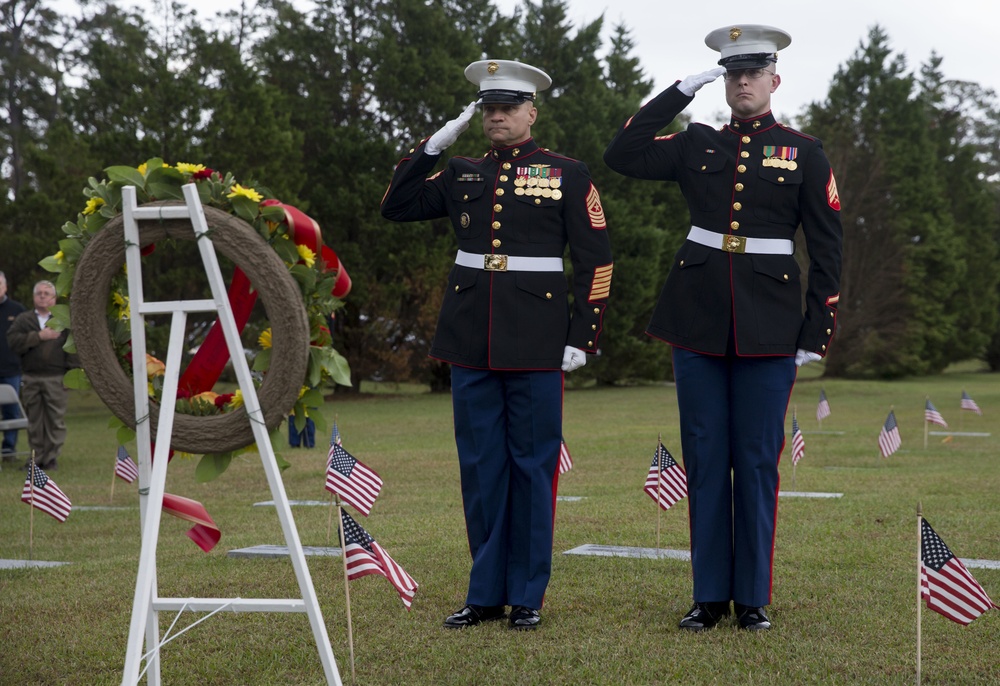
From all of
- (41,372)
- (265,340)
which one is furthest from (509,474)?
(41,372)

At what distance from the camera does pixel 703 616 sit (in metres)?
4.75

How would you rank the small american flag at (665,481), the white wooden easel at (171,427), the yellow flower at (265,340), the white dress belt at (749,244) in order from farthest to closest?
the small american flag at (665,481) → the white dress belt at (749,244) → the yellow flower at (265,340) → the white wooden easel at (171,427)

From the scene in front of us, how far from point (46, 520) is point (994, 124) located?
2379 inches

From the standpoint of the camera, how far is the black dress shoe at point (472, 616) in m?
4.80

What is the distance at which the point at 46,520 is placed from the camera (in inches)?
345

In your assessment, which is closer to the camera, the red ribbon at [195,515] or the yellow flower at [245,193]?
the yellow flower at [245,193]

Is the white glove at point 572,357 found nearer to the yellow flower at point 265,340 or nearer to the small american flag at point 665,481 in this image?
the yellow flower at point 265,340

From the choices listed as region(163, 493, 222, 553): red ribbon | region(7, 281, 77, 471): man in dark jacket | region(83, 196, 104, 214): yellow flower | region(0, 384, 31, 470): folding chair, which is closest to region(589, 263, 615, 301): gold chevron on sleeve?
region(163, 493, 222, 553): red ribbon

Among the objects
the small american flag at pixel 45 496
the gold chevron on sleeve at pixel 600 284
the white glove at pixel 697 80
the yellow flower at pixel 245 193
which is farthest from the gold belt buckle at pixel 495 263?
the small american flag at pixel 45 496

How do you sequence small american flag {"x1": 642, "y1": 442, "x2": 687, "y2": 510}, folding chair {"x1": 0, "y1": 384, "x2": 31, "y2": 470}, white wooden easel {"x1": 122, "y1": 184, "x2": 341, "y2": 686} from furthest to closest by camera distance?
folding chair {"x1": 0, "y1": 384, "x2": 31, "y2": 470} → small american flag {"x1": 642, "y1": 442, "x2": 687, "y2": 510} → white wooden easel {"x1": 122, "y1": 184, "x2": 341, "y2": 686}

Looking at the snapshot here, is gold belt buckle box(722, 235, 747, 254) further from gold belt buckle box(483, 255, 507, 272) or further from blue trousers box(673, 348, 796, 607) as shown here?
gold belt buckle box(483, 255, 507, 272)

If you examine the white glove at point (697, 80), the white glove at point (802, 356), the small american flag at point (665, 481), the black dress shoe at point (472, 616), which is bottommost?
the black dress shoe at point (472, 616)

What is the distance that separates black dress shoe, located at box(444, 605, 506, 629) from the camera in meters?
4.80

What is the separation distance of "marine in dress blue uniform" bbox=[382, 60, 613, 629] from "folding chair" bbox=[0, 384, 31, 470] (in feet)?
29.7
